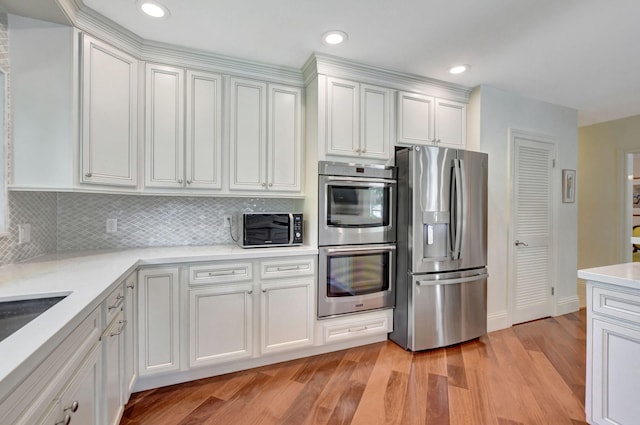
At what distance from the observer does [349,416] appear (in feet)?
5.94

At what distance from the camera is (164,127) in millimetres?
2277

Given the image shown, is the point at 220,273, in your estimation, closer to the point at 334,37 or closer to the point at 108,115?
the point at 108,115

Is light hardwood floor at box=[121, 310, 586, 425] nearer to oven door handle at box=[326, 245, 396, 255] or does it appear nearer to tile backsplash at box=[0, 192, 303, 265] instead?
oven door handle at box=[326, 245, 396, 255]

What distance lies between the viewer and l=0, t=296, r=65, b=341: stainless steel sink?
1126 millimetres

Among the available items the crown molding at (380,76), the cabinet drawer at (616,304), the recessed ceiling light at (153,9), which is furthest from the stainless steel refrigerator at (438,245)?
the recessed ceiling light at (153,9)

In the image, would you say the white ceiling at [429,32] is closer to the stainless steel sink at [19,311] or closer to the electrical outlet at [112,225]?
the electrical outlet at [112,225]

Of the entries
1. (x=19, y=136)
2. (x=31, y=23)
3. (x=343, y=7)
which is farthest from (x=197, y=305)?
(x=343, y=7)

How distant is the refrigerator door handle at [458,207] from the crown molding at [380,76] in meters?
0.83

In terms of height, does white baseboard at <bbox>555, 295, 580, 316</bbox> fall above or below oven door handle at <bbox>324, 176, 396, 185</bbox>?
below

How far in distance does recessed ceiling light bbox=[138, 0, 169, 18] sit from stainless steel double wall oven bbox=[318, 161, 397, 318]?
4.80 feet

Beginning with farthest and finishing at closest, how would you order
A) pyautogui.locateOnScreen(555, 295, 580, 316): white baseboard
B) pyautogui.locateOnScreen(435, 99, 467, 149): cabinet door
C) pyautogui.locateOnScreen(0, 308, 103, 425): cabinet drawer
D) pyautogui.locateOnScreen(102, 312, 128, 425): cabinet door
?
pyautogui.locateOnScreen(555, 295, 580, 316): white baseboard
pyautogui.locateOnScreen(435, 99, 467, 149): cabinet door
pyautogui.locateOnScreen(102, 312, 128, 425): cabinet door
pyautogui.locateOnScreen(0, 308, 103, 425): cabinet drawer

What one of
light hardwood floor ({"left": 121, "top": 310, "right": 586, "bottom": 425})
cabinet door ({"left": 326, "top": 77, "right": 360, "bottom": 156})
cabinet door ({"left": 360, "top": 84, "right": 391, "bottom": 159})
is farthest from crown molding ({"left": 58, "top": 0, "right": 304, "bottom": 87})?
light hardwood floor ({"left": 121, "top": 310, "right": 586, "bottom": 425})

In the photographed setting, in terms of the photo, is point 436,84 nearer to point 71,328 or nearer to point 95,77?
point 95,77

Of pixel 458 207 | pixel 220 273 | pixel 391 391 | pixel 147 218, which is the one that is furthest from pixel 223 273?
pixel 458 207
